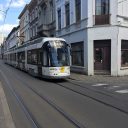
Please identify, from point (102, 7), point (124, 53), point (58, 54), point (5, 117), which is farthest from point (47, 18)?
point (5, 117)

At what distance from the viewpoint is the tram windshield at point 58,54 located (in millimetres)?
21978

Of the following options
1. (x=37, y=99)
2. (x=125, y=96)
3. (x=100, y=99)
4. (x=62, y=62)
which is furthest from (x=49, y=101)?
(x=62, y=62)

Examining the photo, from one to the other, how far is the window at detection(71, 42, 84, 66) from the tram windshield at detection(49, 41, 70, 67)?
590cm

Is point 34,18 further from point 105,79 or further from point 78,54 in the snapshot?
point 105,79

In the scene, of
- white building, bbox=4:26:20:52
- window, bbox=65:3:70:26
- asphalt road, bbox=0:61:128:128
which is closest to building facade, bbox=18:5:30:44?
white building, bbox=4:26:20:52

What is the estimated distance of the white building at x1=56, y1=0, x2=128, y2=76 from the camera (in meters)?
25.4

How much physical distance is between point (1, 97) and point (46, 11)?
29.3 metres

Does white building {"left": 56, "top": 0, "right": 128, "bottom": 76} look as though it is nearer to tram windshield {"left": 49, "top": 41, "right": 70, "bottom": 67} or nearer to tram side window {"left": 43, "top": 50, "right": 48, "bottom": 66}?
tram windshield {"left": 49, "top": 41, "right": 70, "bottom": 67}

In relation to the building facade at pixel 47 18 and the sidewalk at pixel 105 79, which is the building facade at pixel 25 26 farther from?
the sidewalk at pixel 105 79

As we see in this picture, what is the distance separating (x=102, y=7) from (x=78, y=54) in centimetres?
513

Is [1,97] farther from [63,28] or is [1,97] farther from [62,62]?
[63,28]

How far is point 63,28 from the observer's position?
33.6m

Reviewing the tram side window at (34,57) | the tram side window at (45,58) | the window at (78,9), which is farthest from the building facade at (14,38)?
the tram side window at (45,58)

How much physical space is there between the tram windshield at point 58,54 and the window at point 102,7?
18.2 feet
